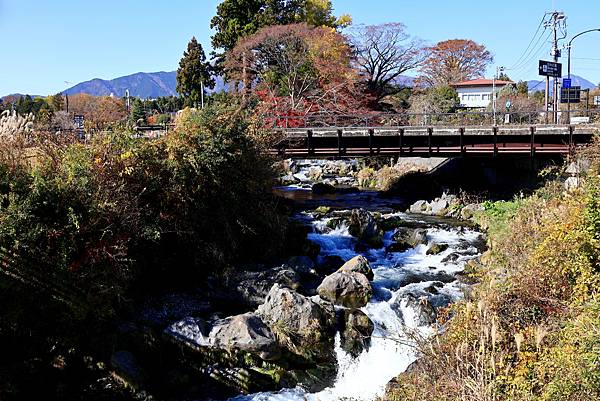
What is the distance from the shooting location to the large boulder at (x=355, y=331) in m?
11.5

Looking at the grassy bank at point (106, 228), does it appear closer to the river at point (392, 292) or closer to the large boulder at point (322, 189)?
the river at point (392, 292)

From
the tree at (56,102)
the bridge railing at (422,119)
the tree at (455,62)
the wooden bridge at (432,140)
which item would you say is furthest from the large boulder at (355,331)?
the tree at (56,102)

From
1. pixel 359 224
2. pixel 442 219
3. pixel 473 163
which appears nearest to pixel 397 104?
pixel 473 163

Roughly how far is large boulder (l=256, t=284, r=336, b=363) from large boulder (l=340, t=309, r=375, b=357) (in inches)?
11.2

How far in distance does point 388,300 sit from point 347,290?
1.10 m

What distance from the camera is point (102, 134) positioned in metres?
14.1

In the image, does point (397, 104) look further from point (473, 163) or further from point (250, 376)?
point (250, 376)

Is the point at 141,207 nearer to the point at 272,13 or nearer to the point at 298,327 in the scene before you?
the point at 298,327

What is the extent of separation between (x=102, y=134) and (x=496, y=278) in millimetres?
10304

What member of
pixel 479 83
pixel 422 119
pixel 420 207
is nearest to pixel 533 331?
pixel 420 207

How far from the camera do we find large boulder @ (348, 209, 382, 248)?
1922 centimetres

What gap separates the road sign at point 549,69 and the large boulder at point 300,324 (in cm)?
2627

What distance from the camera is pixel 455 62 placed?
206 ft

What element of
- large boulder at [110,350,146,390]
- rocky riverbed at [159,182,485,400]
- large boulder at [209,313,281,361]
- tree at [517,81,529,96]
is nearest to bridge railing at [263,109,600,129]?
rocky riverbed at [159,182,485,400]
